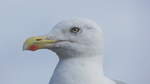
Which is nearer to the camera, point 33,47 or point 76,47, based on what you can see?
point 76,47

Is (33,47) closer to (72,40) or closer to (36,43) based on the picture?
(36,43)

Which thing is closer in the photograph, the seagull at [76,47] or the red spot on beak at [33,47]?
the seagull at [76,47]

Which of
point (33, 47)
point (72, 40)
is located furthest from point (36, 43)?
point (72, 40)

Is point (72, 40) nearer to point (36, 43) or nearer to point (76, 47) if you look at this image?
point (76, 47)

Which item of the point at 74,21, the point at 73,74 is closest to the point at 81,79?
the point at 73,74

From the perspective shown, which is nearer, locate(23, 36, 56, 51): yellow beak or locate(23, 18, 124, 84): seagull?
locate(23, 18, 124, 84): seagull

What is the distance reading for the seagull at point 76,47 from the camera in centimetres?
995

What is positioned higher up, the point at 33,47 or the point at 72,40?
the point at 72,40

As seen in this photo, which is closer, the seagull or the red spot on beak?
the seagull

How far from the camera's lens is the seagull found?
32.7ft

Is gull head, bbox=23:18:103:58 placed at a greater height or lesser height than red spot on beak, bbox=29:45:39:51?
greater

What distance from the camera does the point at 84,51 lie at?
32.8 ft

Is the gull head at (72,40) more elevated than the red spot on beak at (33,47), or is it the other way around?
the gull head at (72,40)

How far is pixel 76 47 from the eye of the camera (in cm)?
998
